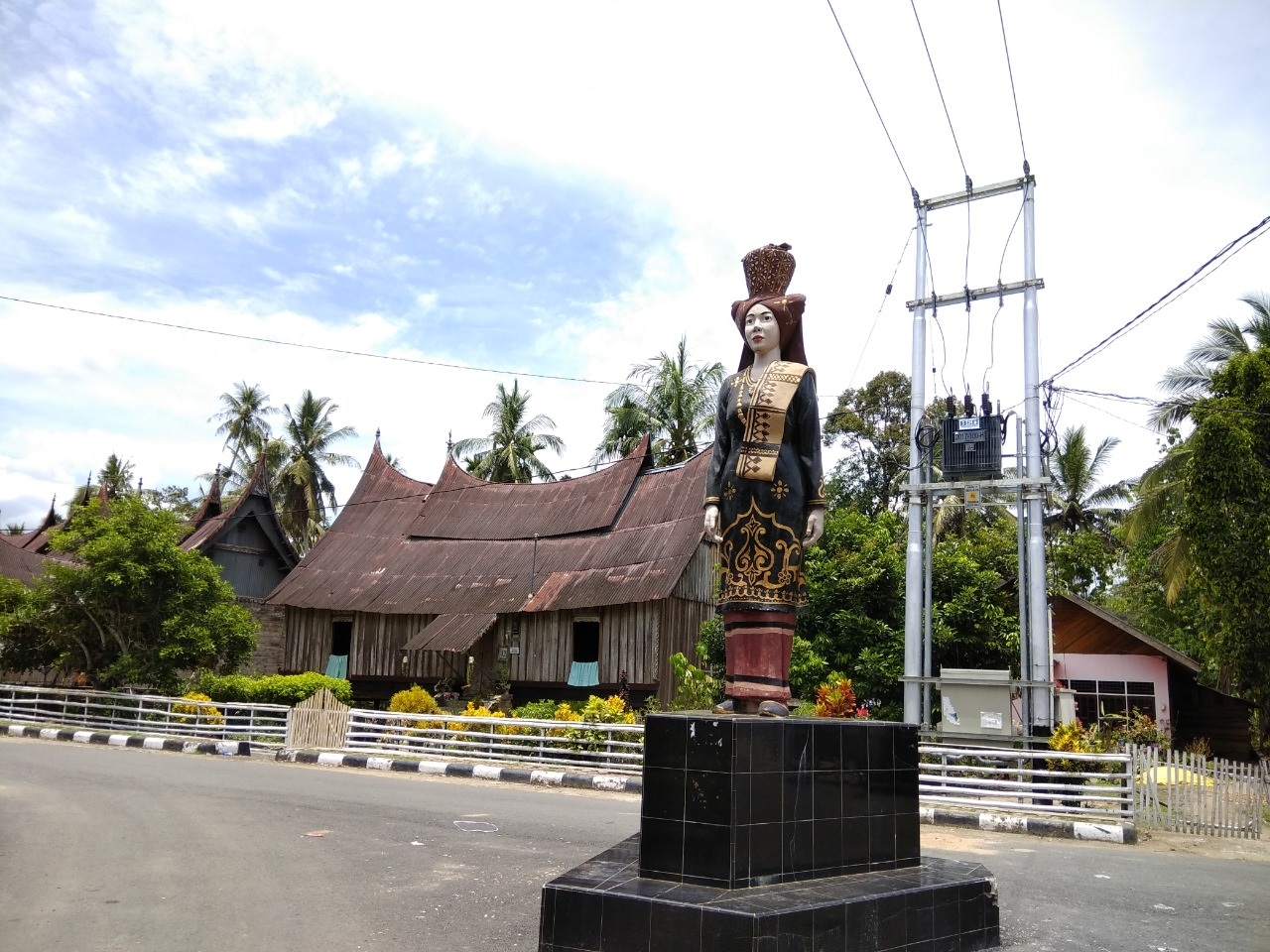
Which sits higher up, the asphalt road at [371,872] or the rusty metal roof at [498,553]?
the rusty metal roof at [498,553]

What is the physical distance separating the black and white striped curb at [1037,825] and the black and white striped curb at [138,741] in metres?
12.2

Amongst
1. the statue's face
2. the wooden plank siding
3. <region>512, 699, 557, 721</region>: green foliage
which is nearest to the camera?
the statue's face

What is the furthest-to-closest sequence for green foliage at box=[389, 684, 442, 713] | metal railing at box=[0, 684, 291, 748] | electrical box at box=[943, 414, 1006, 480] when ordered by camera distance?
1. green foliage at box=[389, 684, 442, 713]
2. metal railing at box=[0, 684, 291, 748]
3. electrical box at box=[943, 414, 1006, 480]

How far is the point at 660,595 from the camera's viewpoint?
21.5 m

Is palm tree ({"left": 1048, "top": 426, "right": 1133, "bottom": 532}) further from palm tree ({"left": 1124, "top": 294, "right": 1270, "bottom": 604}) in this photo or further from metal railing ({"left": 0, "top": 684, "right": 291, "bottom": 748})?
metal railing ({"left": 0, "top": 684, "right": 291, "bottom": 748})

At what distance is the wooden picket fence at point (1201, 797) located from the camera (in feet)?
36.1

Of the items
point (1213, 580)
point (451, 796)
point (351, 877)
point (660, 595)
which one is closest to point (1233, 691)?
point (1213, 580)

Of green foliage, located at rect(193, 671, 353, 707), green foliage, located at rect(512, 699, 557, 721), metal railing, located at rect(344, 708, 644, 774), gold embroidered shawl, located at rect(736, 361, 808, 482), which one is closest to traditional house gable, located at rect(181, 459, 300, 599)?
green foliage, located at rect(193, 671, 353, 707)

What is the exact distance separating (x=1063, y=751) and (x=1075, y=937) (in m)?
7.04

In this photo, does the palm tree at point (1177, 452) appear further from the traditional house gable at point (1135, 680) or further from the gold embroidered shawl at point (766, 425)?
the gold embroidered shawl at point (766, 425)

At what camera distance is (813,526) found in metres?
6.51

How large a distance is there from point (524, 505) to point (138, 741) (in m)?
12.7

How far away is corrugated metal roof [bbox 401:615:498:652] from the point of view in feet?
77.3

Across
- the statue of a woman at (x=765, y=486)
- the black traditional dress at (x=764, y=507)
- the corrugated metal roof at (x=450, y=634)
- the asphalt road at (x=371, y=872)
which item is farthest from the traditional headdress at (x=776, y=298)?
the corrugated metal roof at (x=450, y=634)
